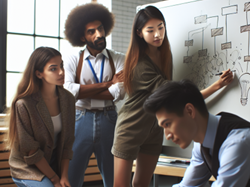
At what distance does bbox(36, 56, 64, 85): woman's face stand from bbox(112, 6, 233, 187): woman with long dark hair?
0.42 m

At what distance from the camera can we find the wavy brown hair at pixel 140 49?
1832 millimetres

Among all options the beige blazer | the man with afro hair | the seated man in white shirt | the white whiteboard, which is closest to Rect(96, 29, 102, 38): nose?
the man with afro hair

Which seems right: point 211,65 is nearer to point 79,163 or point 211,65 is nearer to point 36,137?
point 79,163

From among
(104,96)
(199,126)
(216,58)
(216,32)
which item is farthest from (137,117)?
(216,32)

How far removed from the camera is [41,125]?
178 cm

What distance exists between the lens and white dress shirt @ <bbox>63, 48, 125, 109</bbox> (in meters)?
2.01

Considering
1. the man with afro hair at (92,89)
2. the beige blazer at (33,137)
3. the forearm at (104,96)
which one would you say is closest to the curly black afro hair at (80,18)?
the man with afro hair at (92,89)

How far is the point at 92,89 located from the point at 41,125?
42cm

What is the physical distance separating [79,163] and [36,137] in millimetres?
372

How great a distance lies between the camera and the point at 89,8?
219 centimetres

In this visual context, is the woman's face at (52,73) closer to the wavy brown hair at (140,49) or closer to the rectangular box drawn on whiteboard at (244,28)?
the wavy brown hair at (140,49)

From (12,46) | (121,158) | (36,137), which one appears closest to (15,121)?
(36,137)

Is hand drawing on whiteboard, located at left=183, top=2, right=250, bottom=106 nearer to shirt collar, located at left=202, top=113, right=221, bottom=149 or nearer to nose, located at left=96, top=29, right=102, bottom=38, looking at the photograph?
nose, located at left=96, top=29, right=102, bottom=38

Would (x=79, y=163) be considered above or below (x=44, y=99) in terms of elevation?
below
